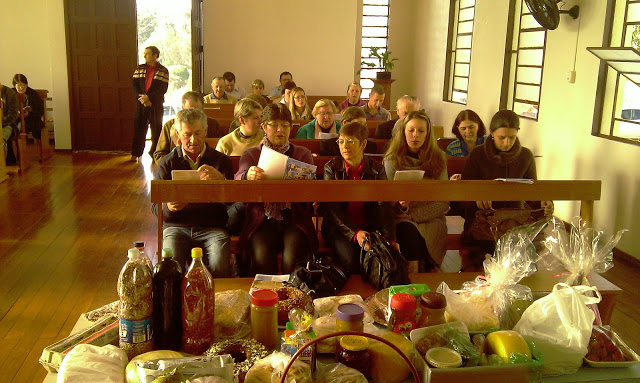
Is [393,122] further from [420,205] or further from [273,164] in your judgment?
[273,164]

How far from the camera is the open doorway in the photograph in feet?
35.4

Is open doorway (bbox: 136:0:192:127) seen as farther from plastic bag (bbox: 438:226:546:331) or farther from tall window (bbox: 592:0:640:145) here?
plastic bag (bbox: 438:226:546:331)

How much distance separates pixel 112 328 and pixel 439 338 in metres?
1.00

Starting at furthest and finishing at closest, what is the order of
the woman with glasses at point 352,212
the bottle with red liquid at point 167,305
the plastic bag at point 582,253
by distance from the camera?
the woman with glasses at point 352,212, the plastic bag at point 582,253, the bottle with red liquid at point 167,305

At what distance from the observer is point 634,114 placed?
4.88 m

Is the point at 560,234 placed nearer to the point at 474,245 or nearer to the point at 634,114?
the point at 474,245

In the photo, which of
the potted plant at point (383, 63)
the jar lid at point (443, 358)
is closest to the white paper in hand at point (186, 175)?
the jar lid at point (443, 358)

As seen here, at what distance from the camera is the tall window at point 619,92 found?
191 inches

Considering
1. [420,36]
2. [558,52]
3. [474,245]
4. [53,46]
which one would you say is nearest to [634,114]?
[558,52]

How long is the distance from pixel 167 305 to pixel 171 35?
1023 centimetres

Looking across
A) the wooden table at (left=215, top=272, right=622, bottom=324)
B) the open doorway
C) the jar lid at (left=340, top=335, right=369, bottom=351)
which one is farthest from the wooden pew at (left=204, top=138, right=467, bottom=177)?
the open doorway

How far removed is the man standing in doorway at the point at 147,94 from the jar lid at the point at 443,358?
7648 millimetres

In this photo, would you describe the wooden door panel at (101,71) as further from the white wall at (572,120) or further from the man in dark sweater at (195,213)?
the man in dark sweater at (195,213)

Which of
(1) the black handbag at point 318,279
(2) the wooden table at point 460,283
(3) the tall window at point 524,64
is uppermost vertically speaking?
(3) the tall window at point 524,64
